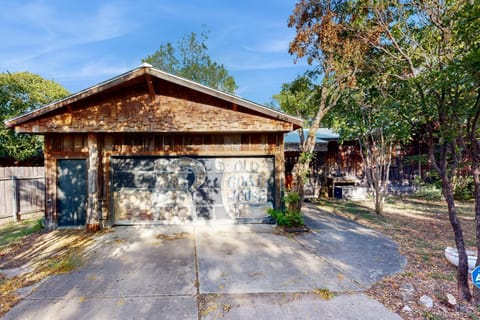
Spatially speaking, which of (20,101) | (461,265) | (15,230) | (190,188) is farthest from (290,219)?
(20,101)

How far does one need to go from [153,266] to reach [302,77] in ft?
25.6

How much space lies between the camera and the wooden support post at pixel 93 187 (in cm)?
634

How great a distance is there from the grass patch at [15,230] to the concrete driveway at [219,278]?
2442 mm

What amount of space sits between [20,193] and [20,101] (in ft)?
25.4

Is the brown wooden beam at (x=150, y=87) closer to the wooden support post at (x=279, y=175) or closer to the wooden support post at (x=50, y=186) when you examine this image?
the wooden support post at (x=50, y=186)

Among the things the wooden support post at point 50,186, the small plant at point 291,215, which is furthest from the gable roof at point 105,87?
the small plant at point 291,215

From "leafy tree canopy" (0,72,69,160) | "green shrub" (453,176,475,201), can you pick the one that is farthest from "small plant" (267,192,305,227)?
"leafy tree canopy" (0,72,69,160)

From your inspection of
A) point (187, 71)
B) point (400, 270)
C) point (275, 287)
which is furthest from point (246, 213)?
point (187, 71)

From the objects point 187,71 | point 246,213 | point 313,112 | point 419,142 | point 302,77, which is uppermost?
point 187,71

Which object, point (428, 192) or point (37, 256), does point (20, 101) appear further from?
point (428, 192)

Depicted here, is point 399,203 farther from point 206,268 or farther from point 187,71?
point 187,71

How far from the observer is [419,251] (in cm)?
508

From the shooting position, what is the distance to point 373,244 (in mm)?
5547

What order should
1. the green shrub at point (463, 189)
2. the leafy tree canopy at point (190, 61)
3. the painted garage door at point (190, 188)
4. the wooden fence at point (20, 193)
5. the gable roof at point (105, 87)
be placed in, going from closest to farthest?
the gable roof at point (105, 87), the painted garage door at point (190, 188), the wooden fence at point (20, 193), the green shrub at point (463, 189), the leafy tree canopy at point (190, 61)
